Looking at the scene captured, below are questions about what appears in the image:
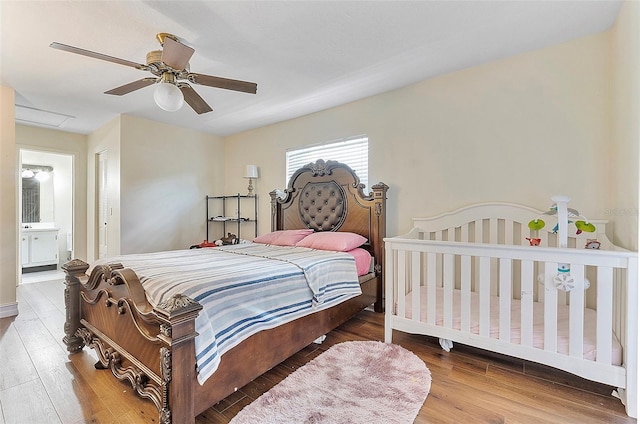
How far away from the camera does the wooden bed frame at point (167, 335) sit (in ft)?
4.17

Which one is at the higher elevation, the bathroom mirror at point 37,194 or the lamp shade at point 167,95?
the lamp shade at point 167,95

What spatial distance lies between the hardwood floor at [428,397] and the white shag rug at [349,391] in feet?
0.29

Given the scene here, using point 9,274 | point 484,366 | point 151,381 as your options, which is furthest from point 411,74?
point 9,274

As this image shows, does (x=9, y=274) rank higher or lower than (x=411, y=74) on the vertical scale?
lower

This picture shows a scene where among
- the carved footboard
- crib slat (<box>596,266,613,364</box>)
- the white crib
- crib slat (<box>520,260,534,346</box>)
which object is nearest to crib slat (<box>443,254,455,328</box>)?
the white crib

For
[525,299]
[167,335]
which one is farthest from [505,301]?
[167,335]

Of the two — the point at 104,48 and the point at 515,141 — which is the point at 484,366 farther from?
the point at 104,48

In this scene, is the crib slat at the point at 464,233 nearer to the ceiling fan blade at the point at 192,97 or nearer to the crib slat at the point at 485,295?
the crib slat at the point at 485,295

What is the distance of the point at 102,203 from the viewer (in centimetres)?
468

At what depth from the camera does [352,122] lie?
3.57 meters

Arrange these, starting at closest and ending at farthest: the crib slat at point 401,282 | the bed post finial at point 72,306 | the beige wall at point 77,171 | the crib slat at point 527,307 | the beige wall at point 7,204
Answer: the crib slat at point 527,307
the bed post finial at point 72,306
the crib slat at point 401,282
the beige wall at point 7,204
the beige wall at point 77,171

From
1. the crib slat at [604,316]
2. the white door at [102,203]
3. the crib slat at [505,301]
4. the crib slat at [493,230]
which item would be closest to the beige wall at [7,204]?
the white door at [102,203]

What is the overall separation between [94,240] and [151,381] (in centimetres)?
448

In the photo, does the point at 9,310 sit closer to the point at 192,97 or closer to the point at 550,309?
the point at 192,97
